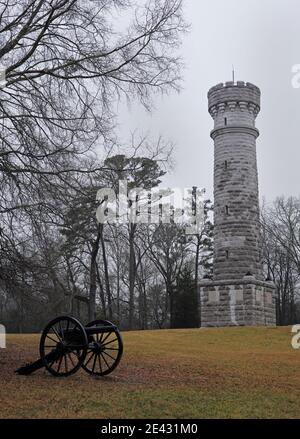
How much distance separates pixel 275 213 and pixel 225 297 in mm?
20658

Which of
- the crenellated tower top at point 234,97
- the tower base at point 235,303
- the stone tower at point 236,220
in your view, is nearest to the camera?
the tower base at point 235,303

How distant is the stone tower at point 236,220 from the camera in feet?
94.2

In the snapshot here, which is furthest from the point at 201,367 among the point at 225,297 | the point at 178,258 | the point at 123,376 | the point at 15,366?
the point at 178,258

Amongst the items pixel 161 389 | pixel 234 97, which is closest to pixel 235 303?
pixel 234 97

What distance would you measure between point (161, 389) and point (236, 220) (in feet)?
66.2

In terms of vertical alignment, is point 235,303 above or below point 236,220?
below

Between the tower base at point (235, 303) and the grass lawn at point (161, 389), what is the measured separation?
12.0m

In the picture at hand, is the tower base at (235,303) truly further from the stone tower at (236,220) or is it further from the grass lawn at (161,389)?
the grass lawn at (161,389)

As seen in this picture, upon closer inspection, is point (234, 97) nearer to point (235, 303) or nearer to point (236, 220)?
point (236, 220)

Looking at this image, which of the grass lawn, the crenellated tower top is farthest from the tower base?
the grass lawn

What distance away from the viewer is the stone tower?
2870cm

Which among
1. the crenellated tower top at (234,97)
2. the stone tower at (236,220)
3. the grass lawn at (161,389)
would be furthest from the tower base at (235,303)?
the grass lawn at (161,389)

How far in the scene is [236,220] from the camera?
96.7 feet

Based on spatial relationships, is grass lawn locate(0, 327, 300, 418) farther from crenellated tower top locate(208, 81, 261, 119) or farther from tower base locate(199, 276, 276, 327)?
crenellated tower top locate(208, 81, 261, 119)
